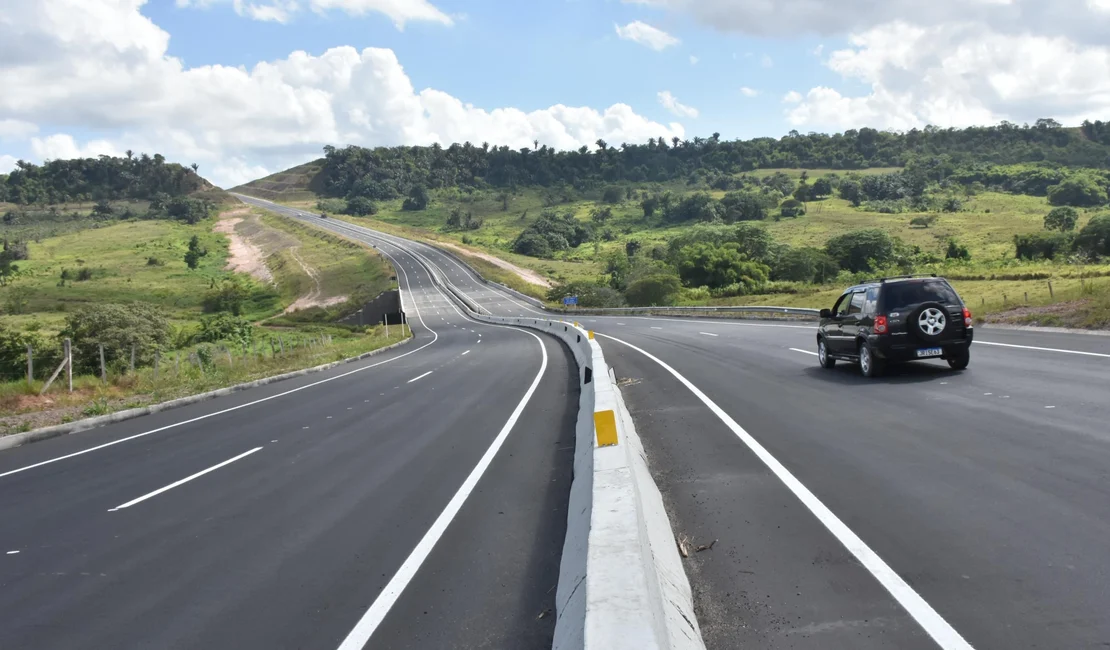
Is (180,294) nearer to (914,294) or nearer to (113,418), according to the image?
(113,418)

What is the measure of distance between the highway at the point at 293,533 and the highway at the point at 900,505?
1416 millimetres

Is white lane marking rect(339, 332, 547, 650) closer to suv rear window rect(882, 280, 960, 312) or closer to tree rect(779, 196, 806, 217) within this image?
suv rear window rect(882, 280, 960, 312)

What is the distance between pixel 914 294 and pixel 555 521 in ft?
32.8

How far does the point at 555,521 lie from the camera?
7215 mm

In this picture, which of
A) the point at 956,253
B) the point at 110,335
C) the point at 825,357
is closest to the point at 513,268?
the point at 956,253

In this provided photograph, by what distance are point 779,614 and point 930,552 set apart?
150cm

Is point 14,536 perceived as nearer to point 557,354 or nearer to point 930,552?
point 930,552

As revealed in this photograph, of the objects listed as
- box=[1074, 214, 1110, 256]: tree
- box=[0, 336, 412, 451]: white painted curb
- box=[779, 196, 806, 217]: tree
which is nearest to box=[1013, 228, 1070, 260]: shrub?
box=[1074, 214, 1110, 256]: tree

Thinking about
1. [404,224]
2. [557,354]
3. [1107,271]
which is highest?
[404,224]

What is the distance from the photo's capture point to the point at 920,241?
99312 mm

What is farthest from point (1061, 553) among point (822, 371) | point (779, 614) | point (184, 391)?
point (184, 391)

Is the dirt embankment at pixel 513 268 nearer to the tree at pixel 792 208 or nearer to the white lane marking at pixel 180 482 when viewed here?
the tree at pixel 792 208

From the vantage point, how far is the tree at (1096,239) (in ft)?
198

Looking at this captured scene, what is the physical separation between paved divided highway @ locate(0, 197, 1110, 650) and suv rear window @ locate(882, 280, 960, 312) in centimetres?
139
